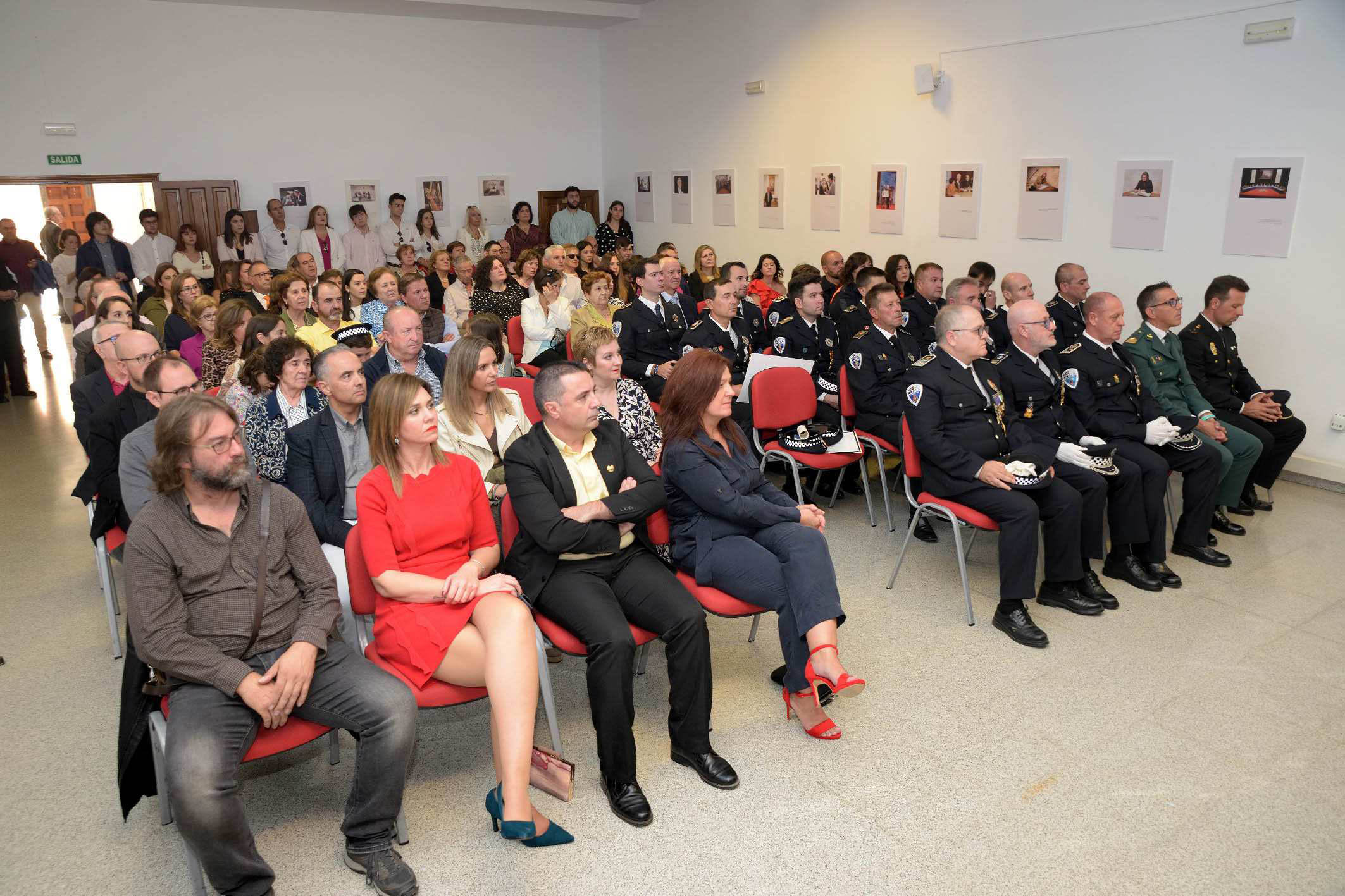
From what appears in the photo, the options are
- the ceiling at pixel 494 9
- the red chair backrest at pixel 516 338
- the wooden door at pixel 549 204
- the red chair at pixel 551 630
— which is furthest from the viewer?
the wooden door at pixel 549 204

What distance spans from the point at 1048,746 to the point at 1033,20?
6482 mm

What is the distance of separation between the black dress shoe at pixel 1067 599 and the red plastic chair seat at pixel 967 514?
0.47 meters

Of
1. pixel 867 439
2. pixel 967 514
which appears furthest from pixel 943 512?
pixel 867 439

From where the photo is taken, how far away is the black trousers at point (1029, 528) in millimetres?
4055

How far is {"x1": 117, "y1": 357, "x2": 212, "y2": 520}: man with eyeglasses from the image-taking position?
333 cm

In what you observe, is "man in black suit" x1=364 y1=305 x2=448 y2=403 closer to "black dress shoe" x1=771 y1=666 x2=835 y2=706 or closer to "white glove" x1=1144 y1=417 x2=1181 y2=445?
"black dress shoe" x1=771 y1=666 x2=835 y2=706

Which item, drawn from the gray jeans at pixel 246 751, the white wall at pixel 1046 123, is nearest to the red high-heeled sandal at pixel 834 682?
the gray jeans at pixel 246 751

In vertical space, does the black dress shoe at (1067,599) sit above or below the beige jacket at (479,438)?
below

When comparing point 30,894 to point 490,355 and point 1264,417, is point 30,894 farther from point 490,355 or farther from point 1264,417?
point 1264,417

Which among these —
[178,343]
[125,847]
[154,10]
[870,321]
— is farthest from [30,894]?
[154,10]

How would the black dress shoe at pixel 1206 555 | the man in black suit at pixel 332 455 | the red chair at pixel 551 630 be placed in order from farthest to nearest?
1. the black dress shoe at pixel 1206 555
2. the man in black suit at pixel 332 455
3. the red chair at pixel 551 630

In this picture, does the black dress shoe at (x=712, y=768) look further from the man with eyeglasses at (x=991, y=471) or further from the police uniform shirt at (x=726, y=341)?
the police uniform shirt at (x=726, y=341)

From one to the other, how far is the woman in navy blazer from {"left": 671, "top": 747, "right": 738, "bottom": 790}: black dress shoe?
418 millimetres

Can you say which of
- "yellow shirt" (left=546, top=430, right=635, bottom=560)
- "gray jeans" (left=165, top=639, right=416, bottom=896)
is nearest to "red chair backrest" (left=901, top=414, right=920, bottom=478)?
"yellow shirt" (left=546, top=430, right=635, bottom=560)
